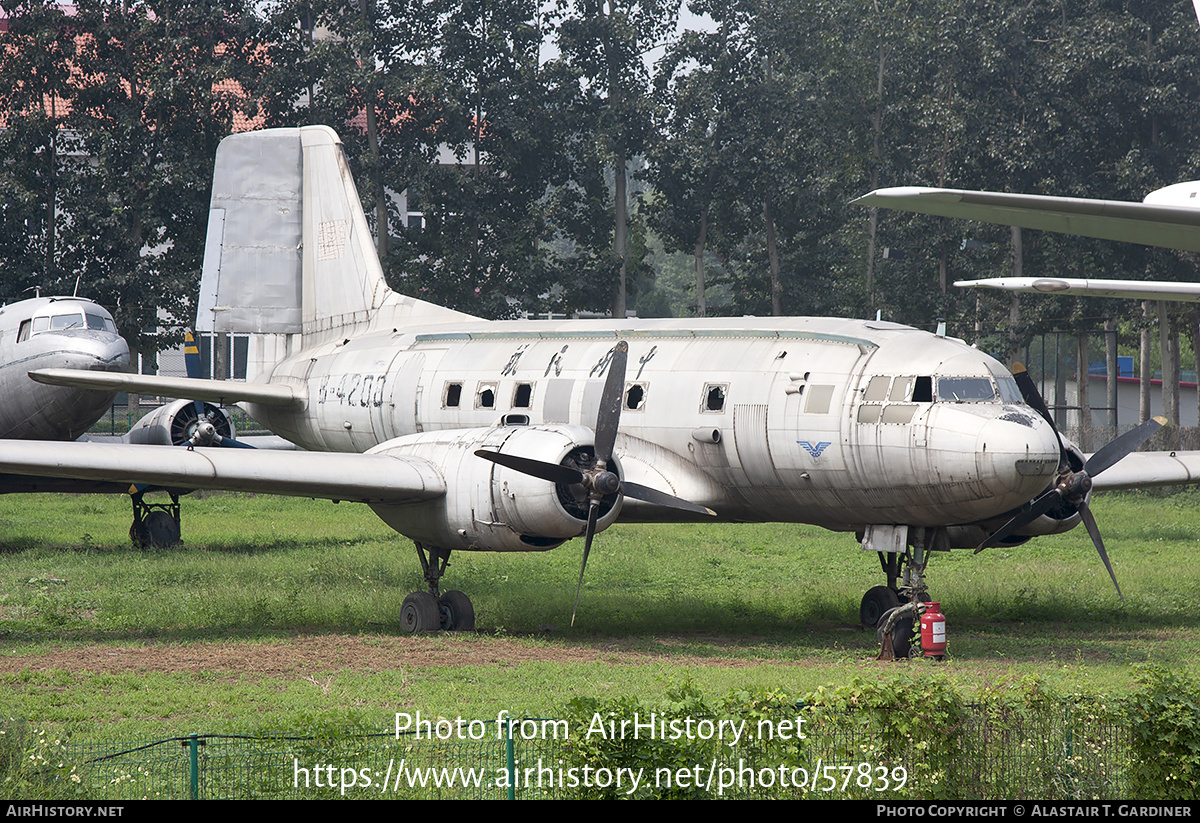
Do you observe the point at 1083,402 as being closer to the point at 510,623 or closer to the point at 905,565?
the point at 905,565

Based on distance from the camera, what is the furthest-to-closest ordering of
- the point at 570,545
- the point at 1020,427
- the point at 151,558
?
the point at 570,545 → the point at 151,558 → the point at 1020,427

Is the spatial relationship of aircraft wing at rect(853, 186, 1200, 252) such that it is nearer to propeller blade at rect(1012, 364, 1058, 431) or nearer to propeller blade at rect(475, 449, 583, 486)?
propeller blade at rect(1012, 364, 1058, 431)

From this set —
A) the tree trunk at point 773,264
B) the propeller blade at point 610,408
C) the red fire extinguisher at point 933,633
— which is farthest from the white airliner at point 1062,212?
the tree trunk at point 773,264

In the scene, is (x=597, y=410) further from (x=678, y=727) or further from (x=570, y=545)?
(x=570, y=545)

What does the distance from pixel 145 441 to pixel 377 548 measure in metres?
6.60

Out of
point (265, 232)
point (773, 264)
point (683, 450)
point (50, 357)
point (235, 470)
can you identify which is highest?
point (265, 232)

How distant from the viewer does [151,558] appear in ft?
91.2

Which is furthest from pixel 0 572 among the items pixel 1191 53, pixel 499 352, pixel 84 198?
pixel 1191 53

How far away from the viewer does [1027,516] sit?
57.4ft

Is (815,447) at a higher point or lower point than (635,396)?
lower

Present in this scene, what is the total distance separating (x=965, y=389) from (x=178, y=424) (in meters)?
21.1

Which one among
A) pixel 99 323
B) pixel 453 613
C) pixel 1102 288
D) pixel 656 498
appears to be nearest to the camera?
pixel 656 498

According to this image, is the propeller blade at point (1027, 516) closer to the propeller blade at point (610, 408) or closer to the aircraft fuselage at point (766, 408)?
the aircraft fuselage at point (766, 408)

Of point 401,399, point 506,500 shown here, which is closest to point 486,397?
point 401,399
